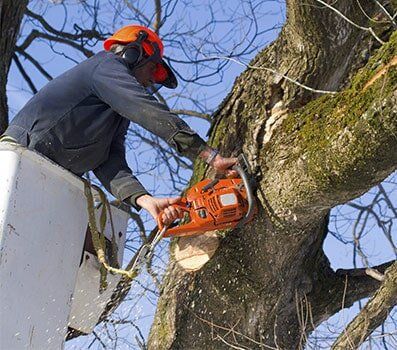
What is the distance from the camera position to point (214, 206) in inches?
121

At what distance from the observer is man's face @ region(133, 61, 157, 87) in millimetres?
3458

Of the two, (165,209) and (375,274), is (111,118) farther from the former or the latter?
(375,274)

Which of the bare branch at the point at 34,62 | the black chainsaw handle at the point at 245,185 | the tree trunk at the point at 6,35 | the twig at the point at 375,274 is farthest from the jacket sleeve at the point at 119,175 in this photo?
the bare branch at the point at 34,62

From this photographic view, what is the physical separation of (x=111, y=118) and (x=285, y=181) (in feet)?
2.68

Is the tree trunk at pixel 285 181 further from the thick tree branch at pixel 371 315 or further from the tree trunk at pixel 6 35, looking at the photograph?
the tree trunk at pixel 6 35

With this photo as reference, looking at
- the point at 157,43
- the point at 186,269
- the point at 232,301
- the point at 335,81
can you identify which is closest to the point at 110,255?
the point at 186,269

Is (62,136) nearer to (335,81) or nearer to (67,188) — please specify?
(67,188)

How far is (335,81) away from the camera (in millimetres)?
3404

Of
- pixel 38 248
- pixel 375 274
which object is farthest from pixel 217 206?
pixel 375 274

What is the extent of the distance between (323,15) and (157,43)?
2.52ft

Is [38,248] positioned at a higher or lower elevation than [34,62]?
lower

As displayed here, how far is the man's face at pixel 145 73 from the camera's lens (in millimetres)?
3458

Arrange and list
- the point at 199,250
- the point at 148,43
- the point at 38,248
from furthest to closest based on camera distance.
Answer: the point at 148,43, the point at 199,250, the point at 38,248

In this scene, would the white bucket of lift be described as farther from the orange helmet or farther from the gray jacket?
the orange helmet
